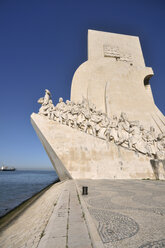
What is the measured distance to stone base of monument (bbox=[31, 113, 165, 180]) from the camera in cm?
596

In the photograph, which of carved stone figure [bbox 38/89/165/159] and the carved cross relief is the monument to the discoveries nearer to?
carved stone figure [bbox 38/89/165/159]

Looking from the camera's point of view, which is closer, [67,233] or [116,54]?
[67,233]

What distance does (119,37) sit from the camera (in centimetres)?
1609

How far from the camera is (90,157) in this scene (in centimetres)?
621

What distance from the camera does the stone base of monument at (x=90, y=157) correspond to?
596 cm

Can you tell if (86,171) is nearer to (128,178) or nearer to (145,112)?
(128,178)

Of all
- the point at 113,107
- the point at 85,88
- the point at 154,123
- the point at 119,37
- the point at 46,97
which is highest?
the point at 119,37

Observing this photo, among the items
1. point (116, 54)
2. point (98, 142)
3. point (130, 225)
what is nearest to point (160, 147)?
point (98, 142)

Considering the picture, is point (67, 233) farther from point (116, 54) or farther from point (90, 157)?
point (116, 54)

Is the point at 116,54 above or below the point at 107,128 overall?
above

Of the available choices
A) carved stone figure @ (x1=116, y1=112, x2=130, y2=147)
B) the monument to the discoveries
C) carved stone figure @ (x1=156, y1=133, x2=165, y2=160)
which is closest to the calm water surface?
the monument to the discoveries

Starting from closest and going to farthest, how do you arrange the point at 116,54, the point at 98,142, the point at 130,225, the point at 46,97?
the point at 130,225 → the point at 98,142 → the point at 46,97 → the point at 116,54

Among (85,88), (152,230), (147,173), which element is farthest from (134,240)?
(85,88)

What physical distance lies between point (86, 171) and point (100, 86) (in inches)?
353
